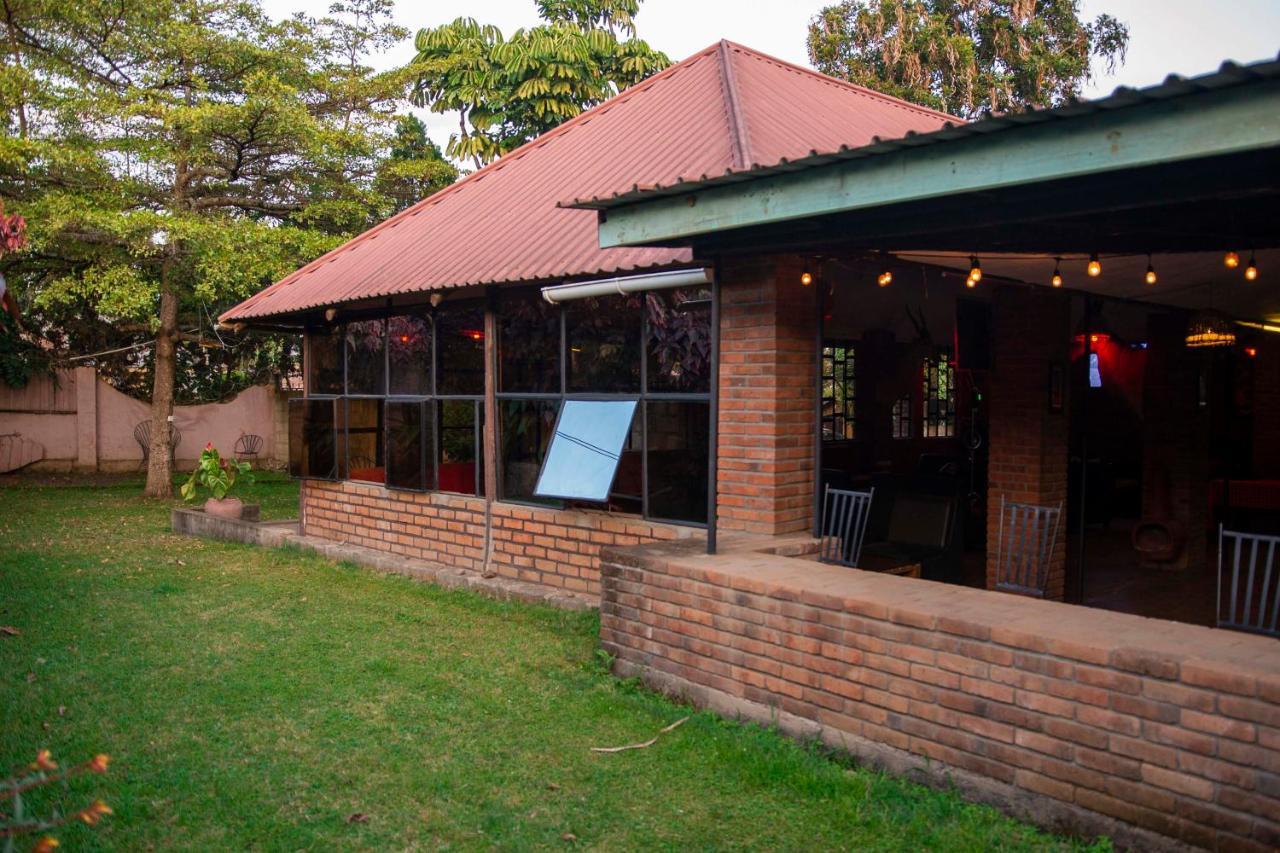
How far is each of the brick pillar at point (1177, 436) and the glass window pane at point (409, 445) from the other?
6938mm

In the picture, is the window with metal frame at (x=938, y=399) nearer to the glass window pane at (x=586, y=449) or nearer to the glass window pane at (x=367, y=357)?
the glass window pane at (x=586, y=449)

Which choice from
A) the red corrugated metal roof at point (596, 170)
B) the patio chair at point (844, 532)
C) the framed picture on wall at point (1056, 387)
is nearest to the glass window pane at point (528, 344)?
the red corrugated metal roof at point (596, 170)

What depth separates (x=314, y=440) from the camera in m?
11.1

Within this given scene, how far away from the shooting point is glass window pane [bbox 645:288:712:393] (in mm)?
7176

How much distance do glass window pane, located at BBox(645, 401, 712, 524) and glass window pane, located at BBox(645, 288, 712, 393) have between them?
0.16 meters

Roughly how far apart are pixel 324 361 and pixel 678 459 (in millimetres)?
5450

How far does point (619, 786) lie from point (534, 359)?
466 cm

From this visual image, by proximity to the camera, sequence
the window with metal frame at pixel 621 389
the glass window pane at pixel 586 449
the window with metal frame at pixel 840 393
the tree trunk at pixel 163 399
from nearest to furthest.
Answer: the window with metal frame at pixel 621 389
the glass window pane at pixel 586 449
the window with metal frame at pixel 840 393
the tree trunk at pixel 163 399

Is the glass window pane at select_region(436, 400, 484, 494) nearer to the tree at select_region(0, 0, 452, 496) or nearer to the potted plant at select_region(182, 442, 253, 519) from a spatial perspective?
the potted plant at select_region(182, 442, 253, 519)

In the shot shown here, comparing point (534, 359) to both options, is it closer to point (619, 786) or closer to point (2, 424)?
point (619, 786)

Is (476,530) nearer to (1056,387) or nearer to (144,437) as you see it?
(1056,387)

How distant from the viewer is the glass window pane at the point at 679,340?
7176mm

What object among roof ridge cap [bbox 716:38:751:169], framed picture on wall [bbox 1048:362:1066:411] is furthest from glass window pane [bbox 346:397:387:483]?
framed picture on wall [bbox 1048:362:1066:411]

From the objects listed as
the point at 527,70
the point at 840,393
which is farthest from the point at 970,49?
the point at 840,393
